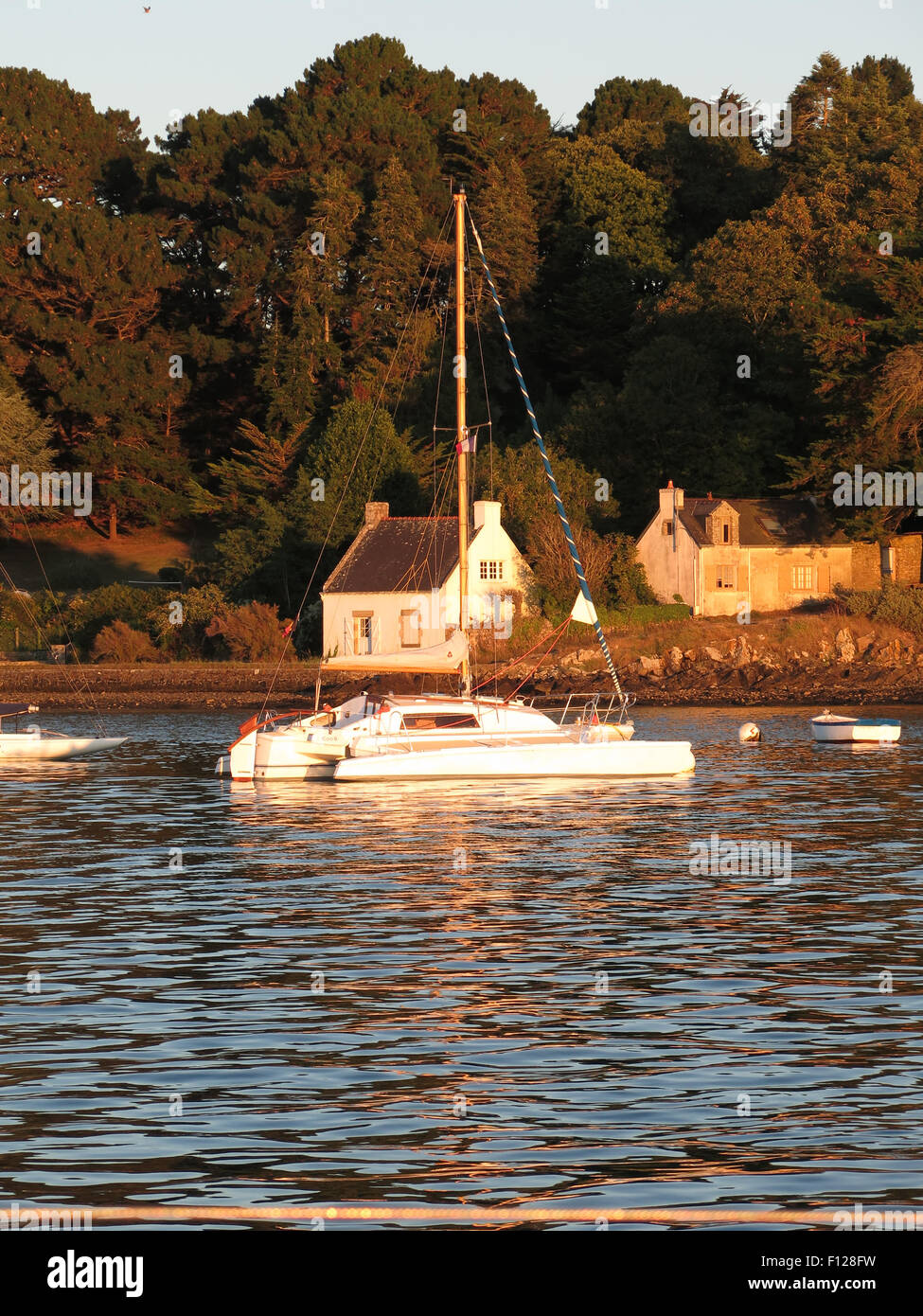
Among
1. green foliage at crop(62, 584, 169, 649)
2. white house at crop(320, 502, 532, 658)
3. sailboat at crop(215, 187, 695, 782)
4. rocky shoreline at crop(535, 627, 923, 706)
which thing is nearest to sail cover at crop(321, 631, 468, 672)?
sailboat at crop(215, 187, 695, 782)

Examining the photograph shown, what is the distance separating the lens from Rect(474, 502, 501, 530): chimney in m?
79.3

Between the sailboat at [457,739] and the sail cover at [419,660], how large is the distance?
0.11 feet

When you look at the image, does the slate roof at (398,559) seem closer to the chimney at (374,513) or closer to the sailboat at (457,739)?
the chimney at (374,513)

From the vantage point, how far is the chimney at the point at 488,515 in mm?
79300

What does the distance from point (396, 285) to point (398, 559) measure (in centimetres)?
3896

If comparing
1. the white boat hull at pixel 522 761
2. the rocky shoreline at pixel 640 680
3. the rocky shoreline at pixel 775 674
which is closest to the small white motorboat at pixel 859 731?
the white boat hull at pixel 522 761

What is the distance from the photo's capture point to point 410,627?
8050cm

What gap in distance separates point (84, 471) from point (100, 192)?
28944 millimetres

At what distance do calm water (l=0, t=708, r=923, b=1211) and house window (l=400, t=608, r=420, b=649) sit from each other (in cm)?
4254

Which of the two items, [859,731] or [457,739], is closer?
[457,739]

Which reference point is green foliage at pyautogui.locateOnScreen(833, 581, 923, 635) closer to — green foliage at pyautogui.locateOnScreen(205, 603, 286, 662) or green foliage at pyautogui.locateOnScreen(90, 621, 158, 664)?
green foliage at pyautogui.locateOnScreen(205, 603, 286, 662)

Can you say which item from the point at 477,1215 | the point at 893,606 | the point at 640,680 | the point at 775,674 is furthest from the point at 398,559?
the point at 477,1215

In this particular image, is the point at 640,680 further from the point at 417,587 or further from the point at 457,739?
the point at 457,739
